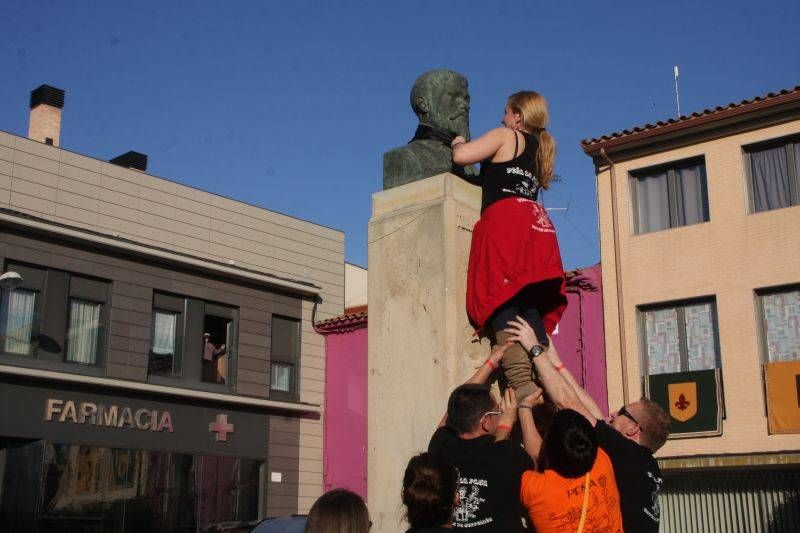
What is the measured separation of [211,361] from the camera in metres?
22.3

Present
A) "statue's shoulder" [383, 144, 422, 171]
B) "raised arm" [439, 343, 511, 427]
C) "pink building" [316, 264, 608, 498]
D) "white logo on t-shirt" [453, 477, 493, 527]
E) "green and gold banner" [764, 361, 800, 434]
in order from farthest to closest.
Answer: "pink building" [316, 264, 608, 498] < "green and gold banner" [764, 361, 800, 434] < "statue's shoulder" [383, 144, 422, 171] < "raised arm" [439, 343, 511, 427] < "white logo on t-shirt" [453, 477, 493, 527]

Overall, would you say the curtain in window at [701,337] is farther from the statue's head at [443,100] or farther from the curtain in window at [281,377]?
the statue's head at [443,100]

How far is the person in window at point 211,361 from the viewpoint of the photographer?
870 inches

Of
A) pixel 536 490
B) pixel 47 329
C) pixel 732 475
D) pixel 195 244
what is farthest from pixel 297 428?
pixel 536 490

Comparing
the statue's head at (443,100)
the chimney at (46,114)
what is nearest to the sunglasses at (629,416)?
the statue's head at (443,100)

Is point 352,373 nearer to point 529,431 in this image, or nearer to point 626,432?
point 626,432

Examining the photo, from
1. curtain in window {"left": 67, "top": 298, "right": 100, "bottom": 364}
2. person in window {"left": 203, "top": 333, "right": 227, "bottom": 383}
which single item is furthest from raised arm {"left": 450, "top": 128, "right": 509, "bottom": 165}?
person in window {"left": 203, "top": 333, "right": 227, "bottom": 383}

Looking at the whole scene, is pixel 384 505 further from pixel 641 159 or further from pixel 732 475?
pixel 641 159

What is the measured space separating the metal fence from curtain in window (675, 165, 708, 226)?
5.08 meters

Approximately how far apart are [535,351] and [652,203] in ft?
53.1

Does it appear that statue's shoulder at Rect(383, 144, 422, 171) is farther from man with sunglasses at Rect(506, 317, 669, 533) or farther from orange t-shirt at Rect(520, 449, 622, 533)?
orange t-shirt at Rect(520, 449, 622, 533)

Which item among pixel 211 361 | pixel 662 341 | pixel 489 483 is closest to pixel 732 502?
pixel 662 341

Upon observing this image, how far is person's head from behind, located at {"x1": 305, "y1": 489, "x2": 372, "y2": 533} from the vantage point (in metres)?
3.64

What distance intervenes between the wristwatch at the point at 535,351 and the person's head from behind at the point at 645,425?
1.57ft
